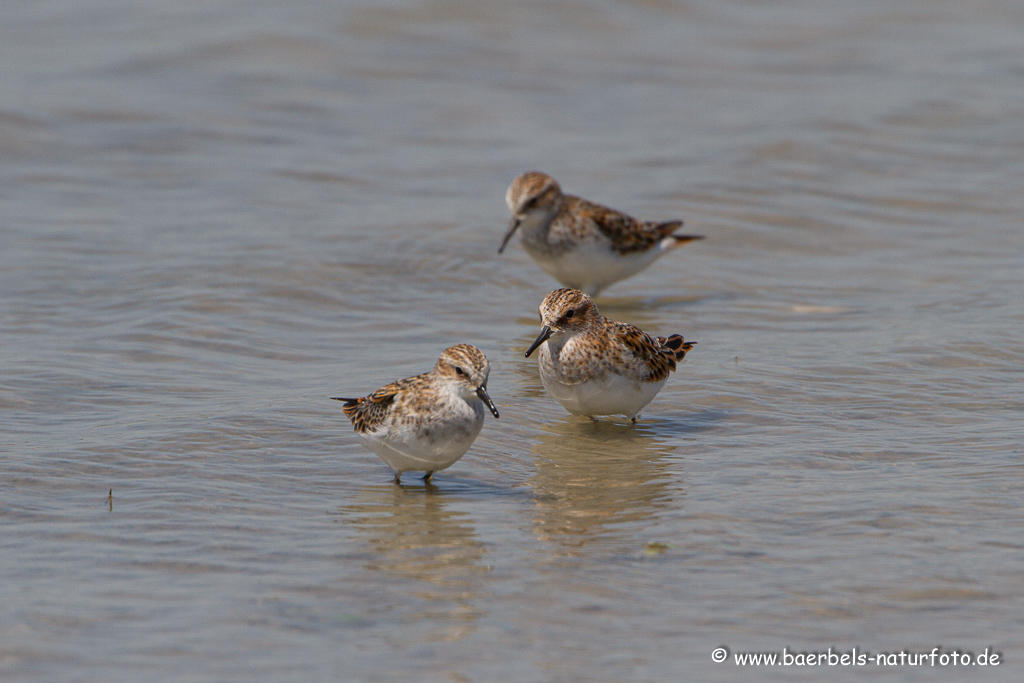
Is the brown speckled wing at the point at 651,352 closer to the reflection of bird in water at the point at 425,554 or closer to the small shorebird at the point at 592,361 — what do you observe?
the small shorebird at the point at 592,361

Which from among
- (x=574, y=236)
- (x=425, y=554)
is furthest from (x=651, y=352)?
(x=574, y=236)

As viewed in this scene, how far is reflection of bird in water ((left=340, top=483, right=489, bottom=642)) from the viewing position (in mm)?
5922

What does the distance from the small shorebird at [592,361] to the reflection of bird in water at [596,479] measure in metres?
0.24

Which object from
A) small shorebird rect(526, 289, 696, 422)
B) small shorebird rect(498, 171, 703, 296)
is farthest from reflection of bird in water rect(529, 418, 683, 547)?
small shorebird rect(498, 171, 703, 296)

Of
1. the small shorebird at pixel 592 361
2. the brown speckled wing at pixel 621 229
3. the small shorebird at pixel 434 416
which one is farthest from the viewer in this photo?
the brown speckled wing at pixel 621 229

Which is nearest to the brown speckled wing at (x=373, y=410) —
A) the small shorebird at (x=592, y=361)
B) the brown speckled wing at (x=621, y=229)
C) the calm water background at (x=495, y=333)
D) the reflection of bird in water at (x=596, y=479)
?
the calm water background at (x=495, y=333)

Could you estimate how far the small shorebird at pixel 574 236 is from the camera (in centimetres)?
1377

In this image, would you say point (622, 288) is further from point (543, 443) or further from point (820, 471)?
point (820, 471)

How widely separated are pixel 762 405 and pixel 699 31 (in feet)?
51.4

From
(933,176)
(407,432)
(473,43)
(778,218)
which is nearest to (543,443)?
(407,432)

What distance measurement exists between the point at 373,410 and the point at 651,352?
268cm

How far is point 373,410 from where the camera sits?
7766 millimetres

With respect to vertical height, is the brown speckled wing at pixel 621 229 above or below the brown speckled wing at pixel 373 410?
below

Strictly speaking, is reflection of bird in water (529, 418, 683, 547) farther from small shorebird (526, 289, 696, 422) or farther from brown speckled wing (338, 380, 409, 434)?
brown speckled wing (338, 380, 409, 434)
